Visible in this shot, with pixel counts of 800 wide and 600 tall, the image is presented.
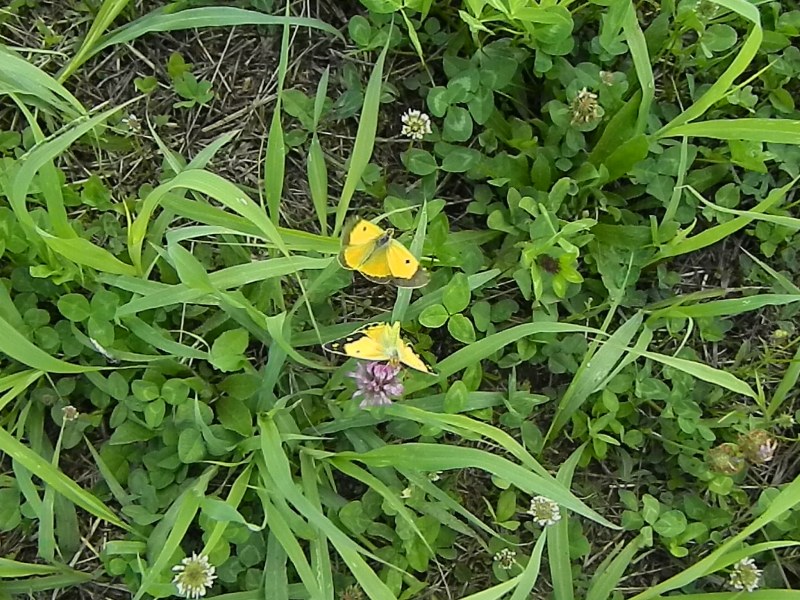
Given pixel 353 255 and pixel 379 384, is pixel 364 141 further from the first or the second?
pixel 379 384

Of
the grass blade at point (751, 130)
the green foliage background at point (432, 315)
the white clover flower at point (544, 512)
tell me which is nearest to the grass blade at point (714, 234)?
the green foliage background at point (432, 315)

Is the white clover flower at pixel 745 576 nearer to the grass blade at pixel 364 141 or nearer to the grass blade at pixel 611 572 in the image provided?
the grass blade at pixel 611 572

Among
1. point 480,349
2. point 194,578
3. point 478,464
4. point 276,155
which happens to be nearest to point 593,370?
point 480,349

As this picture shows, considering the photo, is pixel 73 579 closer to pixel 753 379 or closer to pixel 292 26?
pixel 292 26

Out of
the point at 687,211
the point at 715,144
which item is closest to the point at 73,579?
the point at 687,211

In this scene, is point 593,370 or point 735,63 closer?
point 735,63

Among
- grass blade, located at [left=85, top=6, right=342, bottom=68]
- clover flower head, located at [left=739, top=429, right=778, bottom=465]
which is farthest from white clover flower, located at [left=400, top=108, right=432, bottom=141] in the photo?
clover flower head, located at [left=739, top=429, right=778, bottom=465]

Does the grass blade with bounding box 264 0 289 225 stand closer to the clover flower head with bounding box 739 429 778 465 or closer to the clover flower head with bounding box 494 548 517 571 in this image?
the clover flower head with bounding box 494 548 517 571
